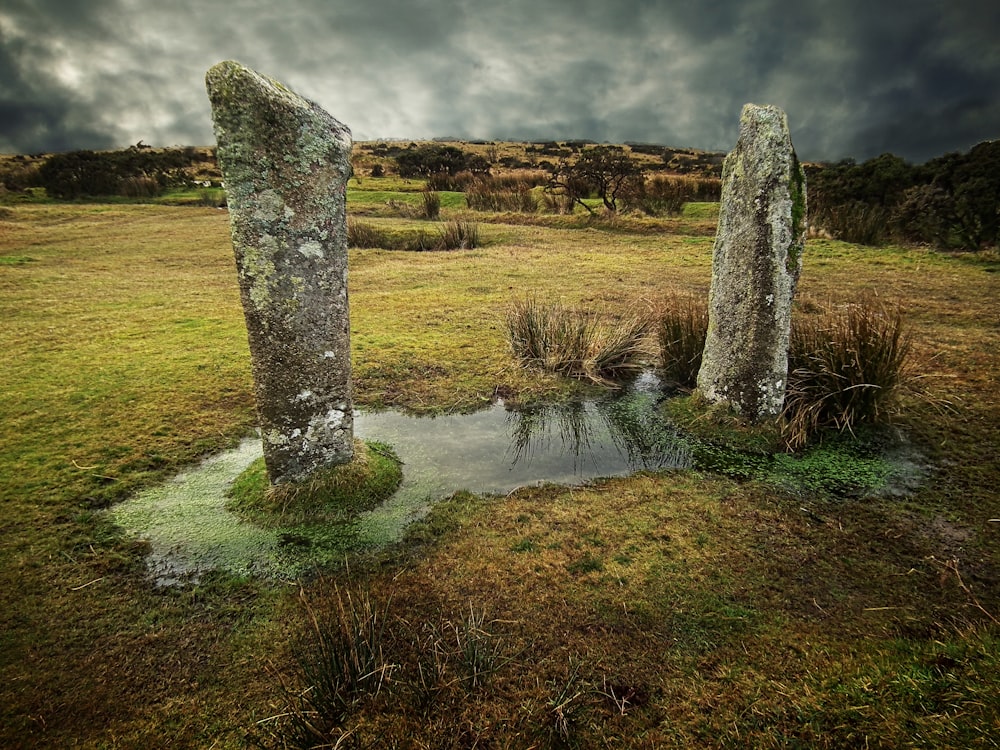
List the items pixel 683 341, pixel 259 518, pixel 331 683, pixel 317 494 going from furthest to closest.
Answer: pixel 683 341 → pixel 317 494 → pixel 259 518 → pixel 331 683

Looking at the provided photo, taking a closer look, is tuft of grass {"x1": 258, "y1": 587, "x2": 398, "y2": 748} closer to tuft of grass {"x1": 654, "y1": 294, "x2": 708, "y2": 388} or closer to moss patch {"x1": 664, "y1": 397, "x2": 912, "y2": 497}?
moss patch {"x1": 664, "y1": 397, "x2": 912, "y2": 497}

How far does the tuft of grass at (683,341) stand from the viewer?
239 inches

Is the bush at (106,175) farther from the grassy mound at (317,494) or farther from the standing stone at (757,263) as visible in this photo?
the standing stone at (757,263)

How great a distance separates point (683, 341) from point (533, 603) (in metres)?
4.10

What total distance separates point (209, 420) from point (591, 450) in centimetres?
384

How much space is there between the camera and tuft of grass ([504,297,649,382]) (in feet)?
21.3

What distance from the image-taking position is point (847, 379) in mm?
4797

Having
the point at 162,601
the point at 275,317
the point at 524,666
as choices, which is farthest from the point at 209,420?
the point at 524,666

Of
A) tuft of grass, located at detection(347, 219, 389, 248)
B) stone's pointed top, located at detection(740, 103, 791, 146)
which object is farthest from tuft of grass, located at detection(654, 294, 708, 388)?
tuft of grass, located at detection(347, 219, 389, 248)

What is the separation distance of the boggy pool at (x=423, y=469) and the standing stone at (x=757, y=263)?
92 centimetres

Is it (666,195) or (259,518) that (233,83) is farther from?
(666,195)

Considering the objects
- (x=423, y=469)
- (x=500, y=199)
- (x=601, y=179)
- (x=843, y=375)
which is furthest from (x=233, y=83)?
(x=500, y=199)

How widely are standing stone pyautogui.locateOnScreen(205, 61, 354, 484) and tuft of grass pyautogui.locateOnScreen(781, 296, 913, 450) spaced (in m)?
4.08

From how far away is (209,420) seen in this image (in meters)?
5.22
